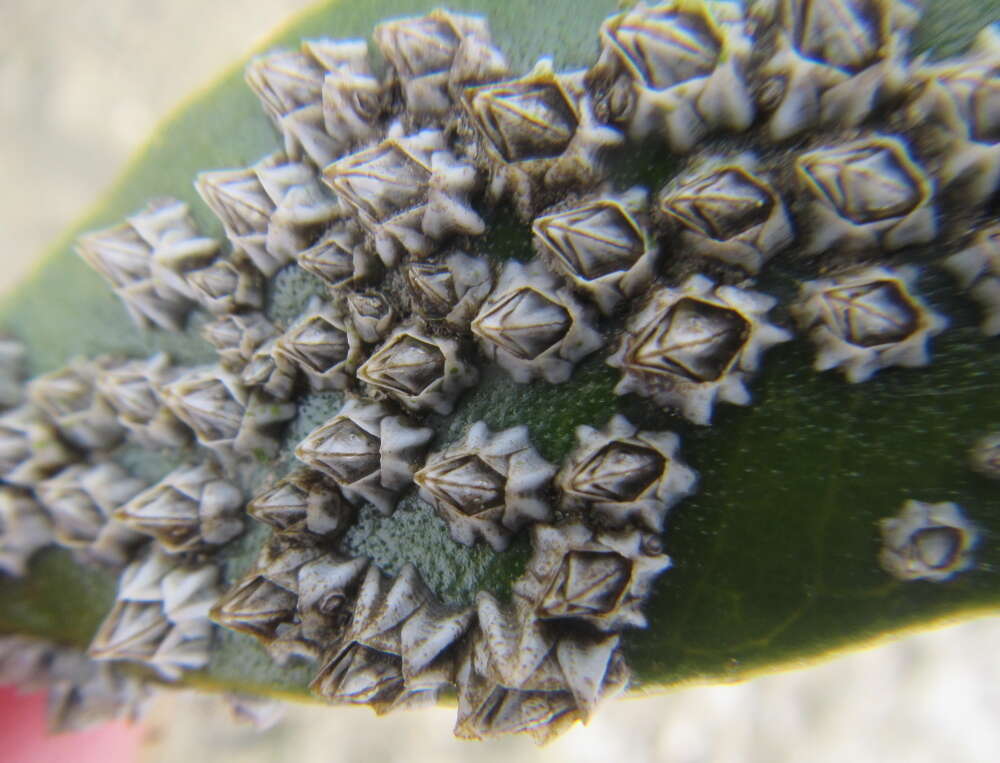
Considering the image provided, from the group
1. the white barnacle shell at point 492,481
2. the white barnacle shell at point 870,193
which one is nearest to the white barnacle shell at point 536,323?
the white barnacle shell at point 492,481

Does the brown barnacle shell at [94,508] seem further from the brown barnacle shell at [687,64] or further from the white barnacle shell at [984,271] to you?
the white barnacle shell at [984,271]

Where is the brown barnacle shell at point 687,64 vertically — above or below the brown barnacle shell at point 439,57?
below

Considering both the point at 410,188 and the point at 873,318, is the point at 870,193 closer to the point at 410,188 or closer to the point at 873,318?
the point at 873,318

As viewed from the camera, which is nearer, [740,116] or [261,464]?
[740,116]

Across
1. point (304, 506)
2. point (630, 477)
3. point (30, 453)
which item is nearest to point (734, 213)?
point (630, 477)

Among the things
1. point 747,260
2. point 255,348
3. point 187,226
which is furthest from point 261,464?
point 747,260

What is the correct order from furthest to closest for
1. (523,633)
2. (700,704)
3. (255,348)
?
1. (700,704)
2. (255,348)
3. (523,633)

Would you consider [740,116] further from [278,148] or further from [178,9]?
[178,9]

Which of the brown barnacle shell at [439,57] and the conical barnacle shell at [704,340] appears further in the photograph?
the brown barnacle shell at [439,57]
